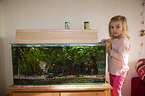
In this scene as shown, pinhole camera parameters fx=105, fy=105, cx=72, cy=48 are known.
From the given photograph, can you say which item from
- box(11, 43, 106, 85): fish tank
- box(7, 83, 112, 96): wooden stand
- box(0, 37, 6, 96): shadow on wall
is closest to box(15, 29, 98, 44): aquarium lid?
box(11, 43, 106, 85): fish tank

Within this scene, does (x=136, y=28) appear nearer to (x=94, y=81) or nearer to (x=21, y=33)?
(x=94, y=81)

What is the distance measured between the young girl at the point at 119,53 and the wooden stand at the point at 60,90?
8.0 inches

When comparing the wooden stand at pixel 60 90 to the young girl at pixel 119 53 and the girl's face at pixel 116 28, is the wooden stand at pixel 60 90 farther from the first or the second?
the girl's face at pixel 116 28

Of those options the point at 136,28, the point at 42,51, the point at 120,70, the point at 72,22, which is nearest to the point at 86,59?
the point at 120,70

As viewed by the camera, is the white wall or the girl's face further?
the white wall

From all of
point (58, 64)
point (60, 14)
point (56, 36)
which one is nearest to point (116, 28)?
point (56, 36)

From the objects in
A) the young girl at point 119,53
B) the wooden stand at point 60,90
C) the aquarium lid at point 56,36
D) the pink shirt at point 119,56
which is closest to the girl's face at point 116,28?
the young girl at point 119,53

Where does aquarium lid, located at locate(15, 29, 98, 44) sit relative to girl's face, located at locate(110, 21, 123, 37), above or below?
below

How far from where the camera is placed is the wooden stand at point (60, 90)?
151 centimetres

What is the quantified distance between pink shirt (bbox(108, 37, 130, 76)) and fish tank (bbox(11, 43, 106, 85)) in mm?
194

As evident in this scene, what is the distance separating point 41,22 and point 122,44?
1662 millimetres

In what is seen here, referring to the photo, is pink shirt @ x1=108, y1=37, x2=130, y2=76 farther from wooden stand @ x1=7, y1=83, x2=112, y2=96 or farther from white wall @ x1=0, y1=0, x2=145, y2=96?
white wall @ x1=0, y1=0, x2=145, y2=96

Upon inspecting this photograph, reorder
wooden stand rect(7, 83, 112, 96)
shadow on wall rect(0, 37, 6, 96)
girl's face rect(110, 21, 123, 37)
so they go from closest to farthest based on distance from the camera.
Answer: wooden stand rect(7, 83, 112, 96), girl's face rect(110, 21, 123, 37), shadow on wall rect(0, 37, 6, 96)

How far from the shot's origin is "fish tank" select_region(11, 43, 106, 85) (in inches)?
60.4
